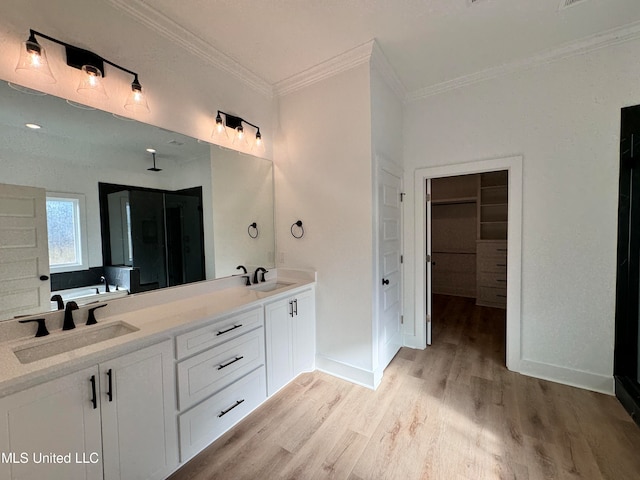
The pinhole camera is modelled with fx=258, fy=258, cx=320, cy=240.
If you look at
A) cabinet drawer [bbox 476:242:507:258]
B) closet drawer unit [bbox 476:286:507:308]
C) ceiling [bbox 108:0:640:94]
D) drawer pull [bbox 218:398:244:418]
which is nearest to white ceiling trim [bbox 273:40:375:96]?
ceiling [bbox 108:0:640:94]

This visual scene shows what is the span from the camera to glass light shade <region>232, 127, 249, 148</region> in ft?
7.95

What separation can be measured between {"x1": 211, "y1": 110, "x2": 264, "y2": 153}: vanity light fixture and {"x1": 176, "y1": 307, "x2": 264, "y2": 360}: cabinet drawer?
155cm

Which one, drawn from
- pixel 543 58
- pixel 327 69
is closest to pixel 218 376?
pixel 327 69

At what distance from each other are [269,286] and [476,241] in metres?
3.88

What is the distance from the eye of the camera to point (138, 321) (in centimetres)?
158

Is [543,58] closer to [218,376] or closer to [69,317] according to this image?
[218,376]

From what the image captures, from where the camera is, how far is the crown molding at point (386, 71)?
2223 mm

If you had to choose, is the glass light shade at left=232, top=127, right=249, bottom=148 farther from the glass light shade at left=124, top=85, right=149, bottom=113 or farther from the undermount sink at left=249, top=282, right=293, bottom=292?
the undermount sink at left=249, top=282, right=293, bottom=292

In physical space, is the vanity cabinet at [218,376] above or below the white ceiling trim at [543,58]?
below

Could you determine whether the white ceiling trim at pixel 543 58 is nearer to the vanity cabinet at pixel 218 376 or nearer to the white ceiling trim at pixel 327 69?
the white ceiling trim at pixel 327 69

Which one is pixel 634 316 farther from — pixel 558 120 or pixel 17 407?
pixel 17 407

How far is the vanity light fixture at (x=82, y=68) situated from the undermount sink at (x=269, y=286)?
65.4 inches

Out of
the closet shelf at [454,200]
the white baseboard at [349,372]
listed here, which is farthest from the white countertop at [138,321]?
the closet shelf at [454,200]

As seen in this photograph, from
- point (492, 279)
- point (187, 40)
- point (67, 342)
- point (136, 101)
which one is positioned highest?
point (187, 40)
